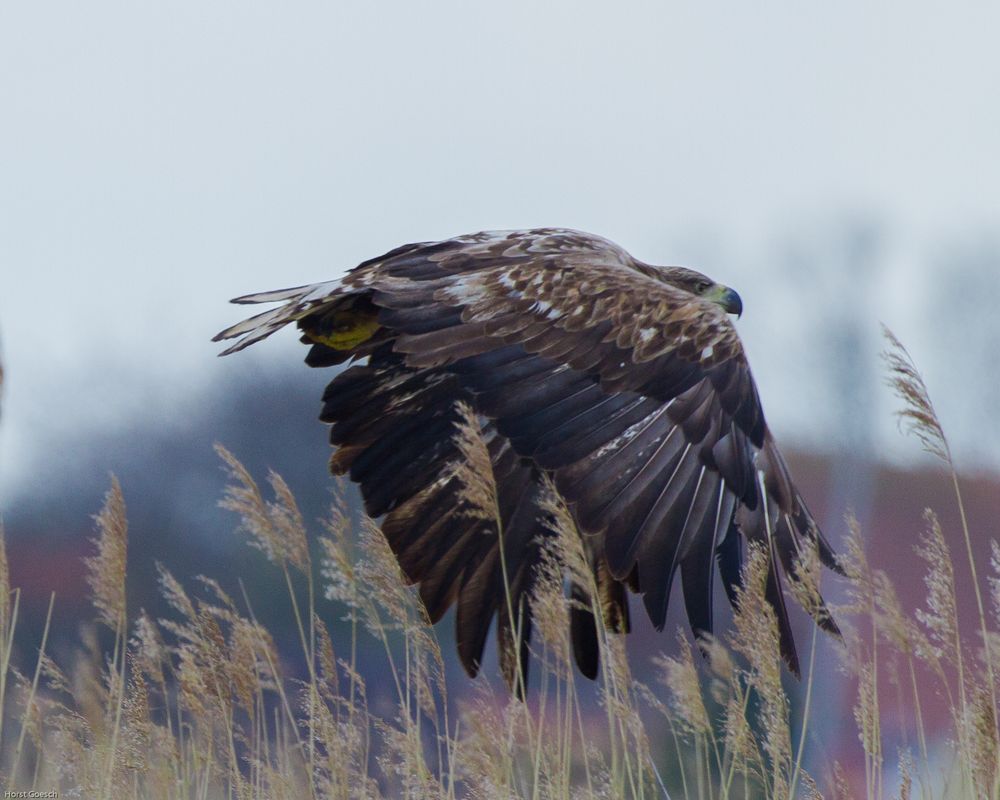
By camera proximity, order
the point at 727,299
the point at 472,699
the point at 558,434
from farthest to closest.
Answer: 1. the point at 727,299
2. the point at 558,434
3. the point at 472,699

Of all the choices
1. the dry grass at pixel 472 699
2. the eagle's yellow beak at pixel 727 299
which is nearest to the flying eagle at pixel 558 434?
the dry grass at pixel 472 699

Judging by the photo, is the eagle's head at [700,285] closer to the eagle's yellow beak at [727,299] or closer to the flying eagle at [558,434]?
the eagle's yellow beak at [727,299]

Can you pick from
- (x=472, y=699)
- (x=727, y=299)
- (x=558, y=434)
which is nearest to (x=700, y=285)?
(x=727, y=299)

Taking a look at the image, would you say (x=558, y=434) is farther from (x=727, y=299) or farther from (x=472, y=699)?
(x=727, y=299)

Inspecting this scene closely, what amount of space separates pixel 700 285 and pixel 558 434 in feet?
7.07

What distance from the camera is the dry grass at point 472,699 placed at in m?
2.80

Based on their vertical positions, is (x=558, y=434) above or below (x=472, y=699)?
above

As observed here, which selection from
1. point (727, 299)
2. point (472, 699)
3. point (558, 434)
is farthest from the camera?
point (727, 299)

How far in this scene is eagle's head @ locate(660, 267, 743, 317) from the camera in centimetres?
541

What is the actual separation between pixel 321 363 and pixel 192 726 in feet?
5.39

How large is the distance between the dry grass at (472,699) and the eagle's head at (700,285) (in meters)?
2.26

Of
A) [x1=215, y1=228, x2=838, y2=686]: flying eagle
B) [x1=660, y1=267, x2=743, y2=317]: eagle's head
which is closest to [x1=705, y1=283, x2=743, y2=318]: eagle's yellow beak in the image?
[x1=660, y1=267, x2=743, y2=317]: eagle's head

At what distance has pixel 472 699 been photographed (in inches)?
120

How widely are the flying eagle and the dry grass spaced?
286 mm
